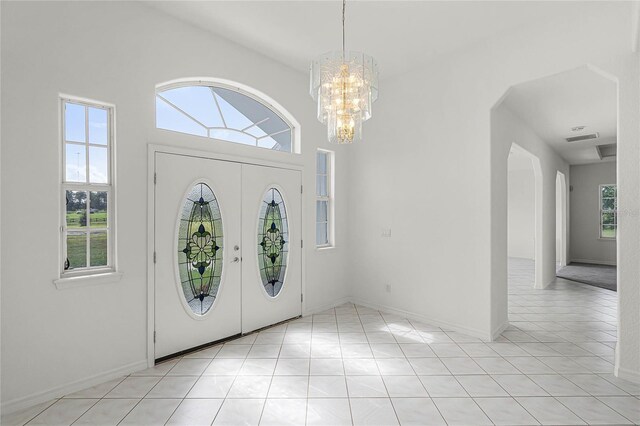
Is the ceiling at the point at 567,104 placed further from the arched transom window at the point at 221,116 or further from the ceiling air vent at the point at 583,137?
the arched transom window at the point at 221,116

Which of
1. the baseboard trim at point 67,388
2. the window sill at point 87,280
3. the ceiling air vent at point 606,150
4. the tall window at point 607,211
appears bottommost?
the baseboard trim at point 67,388

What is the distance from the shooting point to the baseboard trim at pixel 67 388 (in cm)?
237

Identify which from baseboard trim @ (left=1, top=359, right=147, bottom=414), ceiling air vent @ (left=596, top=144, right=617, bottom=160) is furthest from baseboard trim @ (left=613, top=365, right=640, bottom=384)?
ceiling air vent @ (left=596, top=144, right=617, bottom=160)

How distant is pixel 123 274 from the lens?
2.93m

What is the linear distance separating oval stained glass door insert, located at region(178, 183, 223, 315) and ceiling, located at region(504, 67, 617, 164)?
149 inches

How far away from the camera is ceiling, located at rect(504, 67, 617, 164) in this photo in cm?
365

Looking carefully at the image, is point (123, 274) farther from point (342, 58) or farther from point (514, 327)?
point (514, 327)

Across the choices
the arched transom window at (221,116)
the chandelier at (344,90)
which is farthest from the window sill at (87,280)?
the chandelier at (344,90)

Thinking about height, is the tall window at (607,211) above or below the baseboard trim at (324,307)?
above

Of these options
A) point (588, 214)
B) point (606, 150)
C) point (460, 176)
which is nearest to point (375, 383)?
point (460, 176)

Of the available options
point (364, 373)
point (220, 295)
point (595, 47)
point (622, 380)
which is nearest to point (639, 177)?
point (595, 47)

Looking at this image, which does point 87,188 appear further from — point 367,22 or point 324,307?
point 324,307

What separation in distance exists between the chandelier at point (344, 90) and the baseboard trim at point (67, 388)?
2.82m

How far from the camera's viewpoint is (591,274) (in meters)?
7.77
